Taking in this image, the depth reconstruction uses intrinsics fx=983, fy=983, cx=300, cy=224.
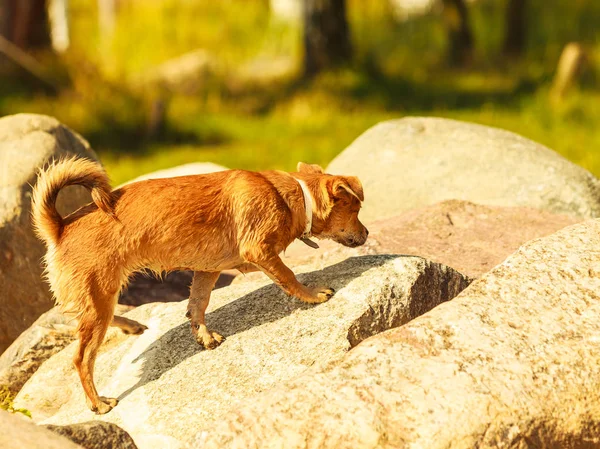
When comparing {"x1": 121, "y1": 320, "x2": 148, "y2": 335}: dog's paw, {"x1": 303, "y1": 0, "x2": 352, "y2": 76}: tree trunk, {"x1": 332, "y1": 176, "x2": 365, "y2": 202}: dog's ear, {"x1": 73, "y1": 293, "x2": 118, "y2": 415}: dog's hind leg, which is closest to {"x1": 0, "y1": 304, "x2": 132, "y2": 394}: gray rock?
{"x1": 121, "y1": 320, "x2": 148, "y2": 335}: dog's paw

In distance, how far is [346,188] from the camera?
268 inches

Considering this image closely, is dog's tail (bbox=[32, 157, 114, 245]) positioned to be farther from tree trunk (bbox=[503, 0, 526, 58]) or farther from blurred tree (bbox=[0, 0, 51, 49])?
tree trunk (bbox=[503, 0, 526, 58])

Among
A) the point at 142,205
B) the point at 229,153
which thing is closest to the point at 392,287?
the point at 142,205

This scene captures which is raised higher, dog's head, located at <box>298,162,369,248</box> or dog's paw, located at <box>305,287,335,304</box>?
dog's head, located at <box>298,162,369,248</box>

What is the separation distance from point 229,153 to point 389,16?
8.70 meters

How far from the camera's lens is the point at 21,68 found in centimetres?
1883

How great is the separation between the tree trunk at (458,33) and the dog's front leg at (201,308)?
14.1 metres

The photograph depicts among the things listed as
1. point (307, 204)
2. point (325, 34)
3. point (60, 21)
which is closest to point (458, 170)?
point (307, 204)

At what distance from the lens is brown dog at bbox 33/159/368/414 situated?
20.6ft

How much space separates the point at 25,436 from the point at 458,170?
20.6 ft

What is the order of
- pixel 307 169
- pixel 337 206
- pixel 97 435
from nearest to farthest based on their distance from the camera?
pixel 97 435 < pixel 337 206 < pixel 307 169

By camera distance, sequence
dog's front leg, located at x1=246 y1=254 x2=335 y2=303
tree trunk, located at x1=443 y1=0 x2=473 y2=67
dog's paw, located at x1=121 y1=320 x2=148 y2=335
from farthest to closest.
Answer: tree trunk, located at x1=443 y1=0 x2=473 y2=67 < dog's paw, located at x1=121 y1=320 x2=148 y2=335 < dog's front leg, located at x1=246 y1=254 x2=335 y2=303

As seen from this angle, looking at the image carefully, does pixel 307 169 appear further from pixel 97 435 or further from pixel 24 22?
pixel 24 22

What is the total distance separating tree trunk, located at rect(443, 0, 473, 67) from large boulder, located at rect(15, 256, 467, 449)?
45.2 feet
